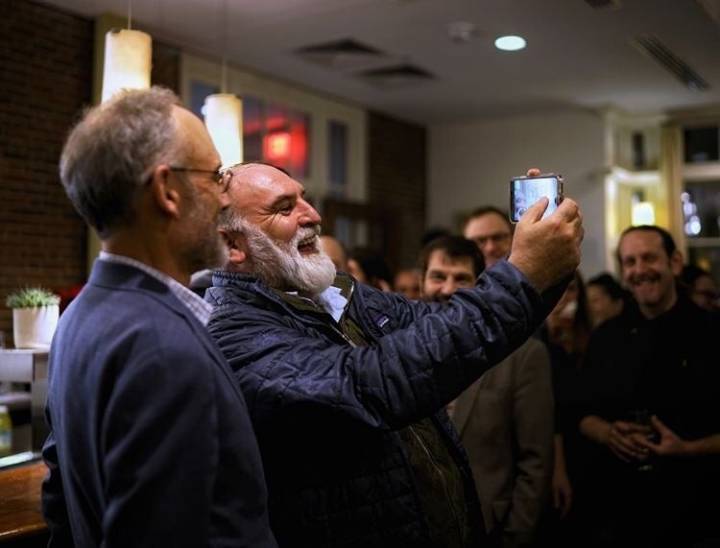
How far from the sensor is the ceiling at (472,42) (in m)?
4.93

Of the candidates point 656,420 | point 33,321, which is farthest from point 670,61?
point 33,321

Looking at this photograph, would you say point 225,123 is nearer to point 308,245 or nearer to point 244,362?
point 308,245

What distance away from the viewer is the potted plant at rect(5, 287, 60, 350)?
9.63 ft

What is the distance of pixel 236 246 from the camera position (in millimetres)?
1548

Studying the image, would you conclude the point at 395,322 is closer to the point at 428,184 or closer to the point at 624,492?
the point at 624,492

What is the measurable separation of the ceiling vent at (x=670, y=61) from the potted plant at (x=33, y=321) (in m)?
4.47

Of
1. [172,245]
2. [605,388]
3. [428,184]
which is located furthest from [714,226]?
[172,245]

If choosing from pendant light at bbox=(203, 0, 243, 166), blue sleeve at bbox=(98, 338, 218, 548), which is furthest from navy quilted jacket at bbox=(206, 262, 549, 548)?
pendant light at bbox=(203, 0, 243, 166)

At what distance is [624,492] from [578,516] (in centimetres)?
34

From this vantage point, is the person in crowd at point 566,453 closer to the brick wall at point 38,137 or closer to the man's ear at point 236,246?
the man's ear at point 236,246

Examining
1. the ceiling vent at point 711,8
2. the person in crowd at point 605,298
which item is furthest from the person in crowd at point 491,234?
the ceiling vent at point 711,8

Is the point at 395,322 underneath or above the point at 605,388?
above

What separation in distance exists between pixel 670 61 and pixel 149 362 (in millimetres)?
6054

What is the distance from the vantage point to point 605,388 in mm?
2887
